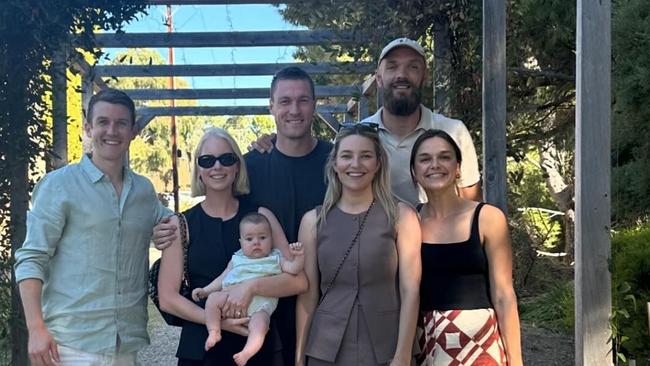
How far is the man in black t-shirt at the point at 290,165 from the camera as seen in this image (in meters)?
2.68

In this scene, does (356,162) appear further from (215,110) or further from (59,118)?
(215,110)

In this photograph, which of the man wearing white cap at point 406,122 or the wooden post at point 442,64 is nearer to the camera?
the man wearing white cap at point 406,122

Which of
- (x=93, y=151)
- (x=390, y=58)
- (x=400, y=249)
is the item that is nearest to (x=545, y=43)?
(x=390, y=58)

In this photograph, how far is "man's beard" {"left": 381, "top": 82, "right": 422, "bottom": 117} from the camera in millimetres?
2893

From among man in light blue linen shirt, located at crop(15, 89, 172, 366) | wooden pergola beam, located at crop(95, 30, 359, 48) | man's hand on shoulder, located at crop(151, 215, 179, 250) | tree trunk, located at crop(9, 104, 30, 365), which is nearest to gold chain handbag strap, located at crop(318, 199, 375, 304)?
man's hand on shoulder, located at crop(151, 215, 179, 250)

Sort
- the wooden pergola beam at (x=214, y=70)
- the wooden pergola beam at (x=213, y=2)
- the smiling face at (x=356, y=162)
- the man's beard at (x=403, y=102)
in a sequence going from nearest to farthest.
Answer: the smiling face at (x=356, y=162) < the man's beard at (x=403, y=102) < the wooden pergola beam at (x=213, y=2) < the wooden pergola beam at (x=214, y=70)

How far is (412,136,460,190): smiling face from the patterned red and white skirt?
0.48m

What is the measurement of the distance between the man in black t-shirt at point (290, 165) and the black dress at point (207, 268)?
193 mm

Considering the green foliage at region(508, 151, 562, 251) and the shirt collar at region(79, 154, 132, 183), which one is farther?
the green foliage at region(508, 151, 562, 251)

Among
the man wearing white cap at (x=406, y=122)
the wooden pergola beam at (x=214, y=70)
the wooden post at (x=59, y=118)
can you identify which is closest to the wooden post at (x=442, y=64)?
the man wearing white cap at (x=406, y=122)

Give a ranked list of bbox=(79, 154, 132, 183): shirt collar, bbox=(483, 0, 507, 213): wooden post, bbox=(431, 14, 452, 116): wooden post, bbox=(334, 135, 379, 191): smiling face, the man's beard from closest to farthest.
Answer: bbox=(334, 135, 379, 191): smiling face → bbox=(79, 154, 132, 183): shirt collar → the man's beard → bbox=(483, 0, 507, 213): wooden post → bbox=(431, 14, 452, 116): wooden post

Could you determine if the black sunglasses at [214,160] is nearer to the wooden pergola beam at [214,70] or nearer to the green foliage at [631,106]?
the green foliage at [631,106]

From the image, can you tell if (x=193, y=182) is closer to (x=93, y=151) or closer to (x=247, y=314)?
(x=93, y=151)

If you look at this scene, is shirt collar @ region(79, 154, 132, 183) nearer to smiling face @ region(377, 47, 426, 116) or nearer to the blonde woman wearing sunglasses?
the blonde woman wearing sunglasses
